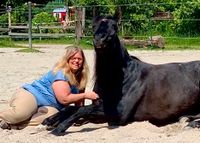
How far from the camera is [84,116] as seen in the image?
5.57 m

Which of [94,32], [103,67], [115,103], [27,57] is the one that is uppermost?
[94,32]

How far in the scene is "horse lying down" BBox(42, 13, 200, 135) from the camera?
5.58 metres

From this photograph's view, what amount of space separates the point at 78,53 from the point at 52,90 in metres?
0.52

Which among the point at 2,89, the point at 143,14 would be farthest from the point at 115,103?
the point at 143,14

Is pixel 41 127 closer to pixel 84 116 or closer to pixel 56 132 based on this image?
pixel 56 132

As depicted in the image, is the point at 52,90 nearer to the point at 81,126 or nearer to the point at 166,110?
the point at 81,126

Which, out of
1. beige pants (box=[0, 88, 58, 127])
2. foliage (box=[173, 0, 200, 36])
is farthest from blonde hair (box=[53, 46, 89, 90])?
foliage (box=[173, 0, 200, 36])

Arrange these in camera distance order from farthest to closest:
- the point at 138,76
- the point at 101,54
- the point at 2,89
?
the point at 2,89, the point at 138,76, the point at 101,54

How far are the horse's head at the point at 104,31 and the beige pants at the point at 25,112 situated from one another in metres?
1.15

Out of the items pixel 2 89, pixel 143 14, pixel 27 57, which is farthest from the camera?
pixel 143 14

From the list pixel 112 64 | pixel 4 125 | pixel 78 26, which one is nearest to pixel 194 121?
pixel 112 64

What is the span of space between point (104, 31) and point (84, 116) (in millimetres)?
922

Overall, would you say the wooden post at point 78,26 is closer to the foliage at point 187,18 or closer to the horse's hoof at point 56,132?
the foliage at point 187,18

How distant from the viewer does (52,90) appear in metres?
5.99
